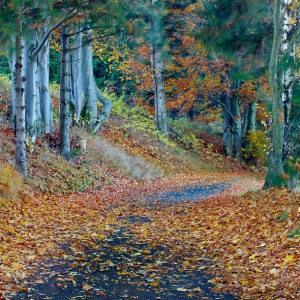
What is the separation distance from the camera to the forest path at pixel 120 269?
606 cm

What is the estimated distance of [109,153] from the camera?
2136cm

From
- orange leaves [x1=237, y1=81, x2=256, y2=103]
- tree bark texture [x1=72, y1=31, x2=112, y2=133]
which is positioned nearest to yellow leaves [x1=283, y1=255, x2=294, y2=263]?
tree bark texture [x1=72, y1=31, x2=112, y2=133]

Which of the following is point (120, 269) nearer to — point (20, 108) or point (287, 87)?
point (287, 87)

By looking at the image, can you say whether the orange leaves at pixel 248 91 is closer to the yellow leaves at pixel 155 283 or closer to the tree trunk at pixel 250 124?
A: the tree trunk at pixel 250 124

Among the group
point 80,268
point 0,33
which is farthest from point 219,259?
point 0,33

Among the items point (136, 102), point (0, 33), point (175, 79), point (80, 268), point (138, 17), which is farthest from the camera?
point (136, 102)

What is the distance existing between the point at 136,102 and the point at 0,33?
23.9 metres

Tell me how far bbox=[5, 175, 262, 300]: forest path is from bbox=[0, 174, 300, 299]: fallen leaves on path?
0.03 m

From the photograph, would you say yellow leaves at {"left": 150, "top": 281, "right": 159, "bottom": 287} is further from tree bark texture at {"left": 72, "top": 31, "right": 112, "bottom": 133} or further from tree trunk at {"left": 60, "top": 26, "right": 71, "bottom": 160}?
tree bark texture at {"left": 72, "top": 31, "right": 112, "bottom": 133}

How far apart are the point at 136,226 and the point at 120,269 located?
10.6 feet

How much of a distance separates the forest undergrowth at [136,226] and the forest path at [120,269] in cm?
4

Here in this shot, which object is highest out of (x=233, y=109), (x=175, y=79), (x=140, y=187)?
(x=175, y=79)

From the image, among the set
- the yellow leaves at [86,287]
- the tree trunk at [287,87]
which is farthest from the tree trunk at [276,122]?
the yellow leaves at [86,287]

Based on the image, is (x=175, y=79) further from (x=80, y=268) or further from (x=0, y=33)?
(x=80, y=268)
